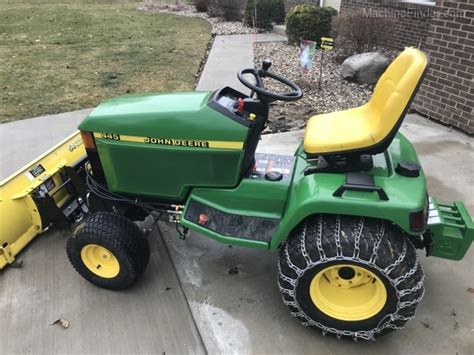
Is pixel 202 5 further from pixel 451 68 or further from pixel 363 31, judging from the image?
pixel 451 68

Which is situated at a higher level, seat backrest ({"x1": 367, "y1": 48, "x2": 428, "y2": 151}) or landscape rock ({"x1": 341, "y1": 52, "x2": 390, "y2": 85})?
seat backrest ({"x1": 367, "y1": 48, "x2": 428, "y2": 151})

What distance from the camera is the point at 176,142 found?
229 cm

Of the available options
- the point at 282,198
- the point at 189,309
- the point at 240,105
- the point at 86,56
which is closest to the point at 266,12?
the point at 86,56

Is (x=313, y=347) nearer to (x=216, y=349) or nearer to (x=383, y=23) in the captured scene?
(x=216, y=349)

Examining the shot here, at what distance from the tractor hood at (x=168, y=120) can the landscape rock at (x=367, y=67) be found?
436 cm

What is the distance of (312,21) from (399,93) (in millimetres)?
6641

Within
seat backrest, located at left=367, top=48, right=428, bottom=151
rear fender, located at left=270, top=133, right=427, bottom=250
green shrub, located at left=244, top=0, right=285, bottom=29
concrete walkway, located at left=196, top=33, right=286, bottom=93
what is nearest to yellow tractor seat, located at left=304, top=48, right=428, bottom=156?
seat backrest, located at left=367, top=48, right=428, bottom=151

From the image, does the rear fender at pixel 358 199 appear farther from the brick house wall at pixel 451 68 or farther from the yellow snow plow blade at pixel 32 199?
the brick house wall at pixel 451 68

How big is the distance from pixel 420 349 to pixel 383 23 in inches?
235

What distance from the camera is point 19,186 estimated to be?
107 inches

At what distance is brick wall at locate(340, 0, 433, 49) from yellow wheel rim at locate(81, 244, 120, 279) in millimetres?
5921

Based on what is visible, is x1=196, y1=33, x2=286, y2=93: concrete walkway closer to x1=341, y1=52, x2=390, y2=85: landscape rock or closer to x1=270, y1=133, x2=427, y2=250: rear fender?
x1=341, y1=52, x2=390, y2=85: landscape rock

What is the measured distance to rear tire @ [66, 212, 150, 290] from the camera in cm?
240

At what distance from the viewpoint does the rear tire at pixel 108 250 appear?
240 centimetres
